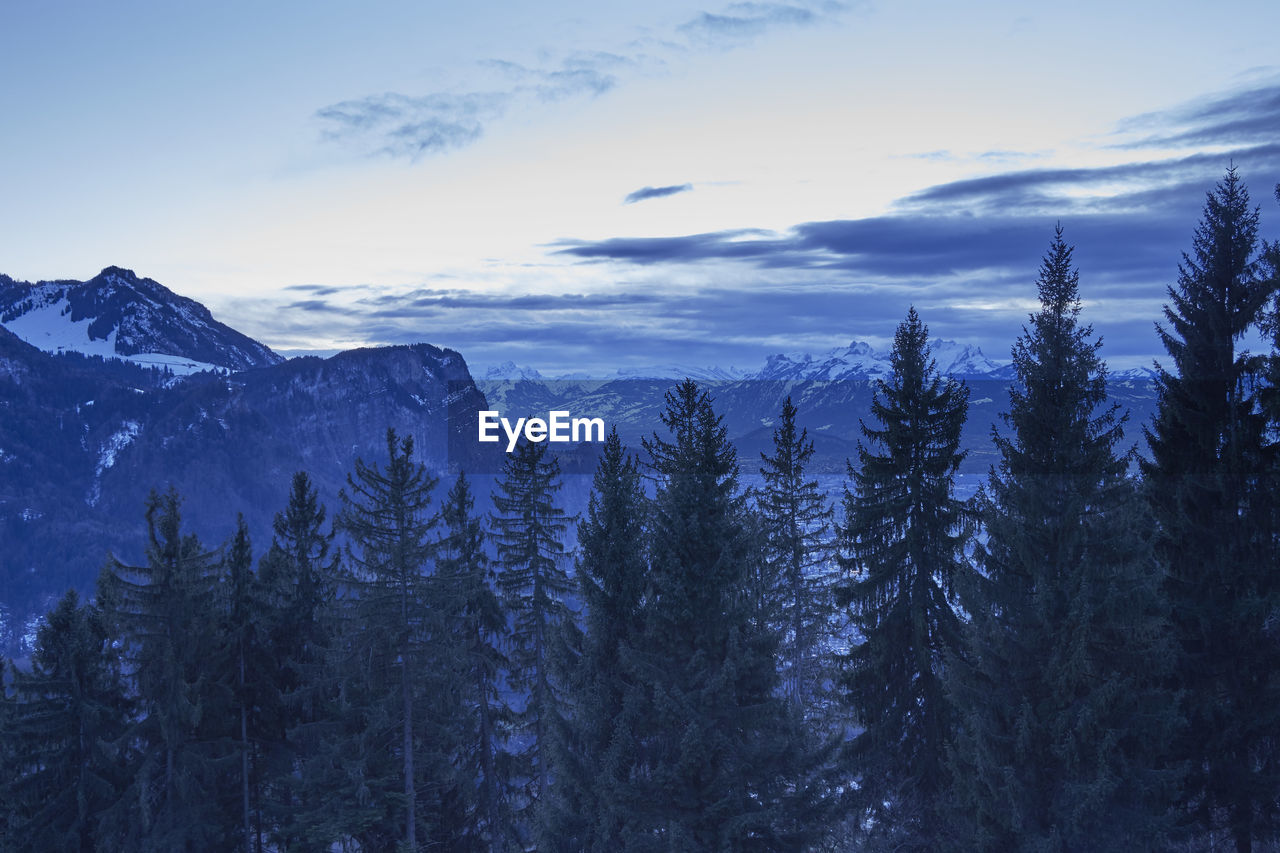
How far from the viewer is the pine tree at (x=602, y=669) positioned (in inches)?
866

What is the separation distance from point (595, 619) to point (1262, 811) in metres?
15.2

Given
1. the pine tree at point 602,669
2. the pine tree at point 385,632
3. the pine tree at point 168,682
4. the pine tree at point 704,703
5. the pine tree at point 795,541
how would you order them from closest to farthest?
the pine tree at point 704,703 → the pine tree at point 602,669 → the pine tree at point 385,632 → the pine tree at point 168,682 → the pine tree at point 795,541

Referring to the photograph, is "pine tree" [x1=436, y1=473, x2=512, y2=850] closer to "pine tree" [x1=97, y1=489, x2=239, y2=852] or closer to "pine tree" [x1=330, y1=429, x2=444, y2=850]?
"pine tree" [x1=330, y1=429, x2=444, y2=850]

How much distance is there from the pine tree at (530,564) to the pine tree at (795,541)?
25.4 ft

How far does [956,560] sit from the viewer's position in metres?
24.0

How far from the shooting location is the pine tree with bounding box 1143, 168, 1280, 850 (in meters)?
21.0

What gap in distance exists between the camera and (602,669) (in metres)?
23.1

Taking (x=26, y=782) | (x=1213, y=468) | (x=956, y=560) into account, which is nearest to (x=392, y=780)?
(x=26, y=782)

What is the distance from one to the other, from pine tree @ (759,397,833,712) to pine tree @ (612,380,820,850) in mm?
12000

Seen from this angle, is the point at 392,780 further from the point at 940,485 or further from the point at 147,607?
the point at 940,485

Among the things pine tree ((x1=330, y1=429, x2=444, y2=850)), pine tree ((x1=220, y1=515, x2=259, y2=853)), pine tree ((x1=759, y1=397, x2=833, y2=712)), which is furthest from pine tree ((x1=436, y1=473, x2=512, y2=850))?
pine tree ((x1=759, y1=397, x2=833, y2=712))

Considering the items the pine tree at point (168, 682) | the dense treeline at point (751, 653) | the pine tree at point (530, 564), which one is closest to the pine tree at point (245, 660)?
the dense treeline at point (751, 653)

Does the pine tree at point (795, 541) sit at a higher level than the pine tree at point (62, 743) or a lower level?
higher

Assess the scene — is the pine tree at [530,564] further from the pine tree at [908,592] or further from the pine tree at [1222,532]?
the pine tree at [1222,532]
